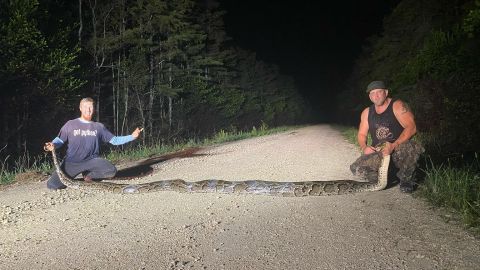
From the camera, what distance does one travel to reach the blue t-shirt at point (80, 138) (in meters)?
7.07

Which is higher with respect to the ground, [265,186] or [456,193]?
[456,193]

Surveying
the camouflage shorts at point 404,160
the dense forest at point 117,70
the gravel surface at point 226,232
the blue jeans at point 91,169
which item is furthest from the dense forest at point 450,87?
the dense forest at point 117,70

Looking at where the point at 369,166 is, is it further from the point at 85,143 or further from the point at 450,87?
the point at 450,87

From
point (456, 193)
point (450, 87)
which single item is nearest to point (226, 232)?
point (456, 193)

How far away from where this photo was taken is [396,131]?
6074 mm

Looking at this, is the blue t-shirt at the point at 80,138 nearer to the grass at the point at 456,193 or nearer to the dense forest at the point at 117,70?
the grass at the point at 456,193

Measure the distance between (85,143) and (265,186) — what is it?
3.50m

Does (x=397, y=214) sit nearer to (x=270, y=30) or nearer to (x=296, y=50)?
(x=270, y=30)

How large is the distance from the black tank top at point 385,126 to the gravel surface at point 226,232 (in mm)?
828

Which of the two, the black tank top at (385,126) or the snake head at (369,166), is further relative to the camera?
the snake head at (369,166)

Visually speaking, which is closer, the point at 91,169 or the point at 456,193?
the point at 456,193

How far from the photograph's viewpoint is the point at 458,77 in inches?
396

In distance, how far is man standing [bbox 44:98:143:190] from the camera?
705cm

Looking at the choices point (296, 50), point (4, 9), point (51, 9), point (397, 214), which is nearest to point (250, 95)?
point (51, 9)
